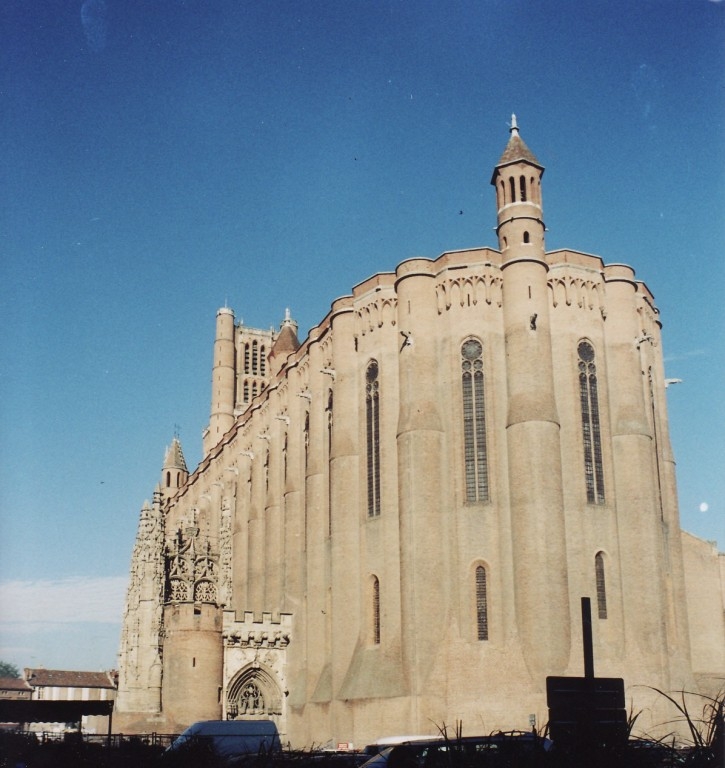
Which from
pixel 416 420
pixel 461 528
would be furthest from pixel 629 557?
pixel 416 420

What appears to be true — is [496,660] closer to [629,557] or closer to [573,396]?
[629,557]

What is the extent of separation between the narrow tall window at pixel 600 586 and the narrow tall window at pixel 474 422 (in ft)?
16.0

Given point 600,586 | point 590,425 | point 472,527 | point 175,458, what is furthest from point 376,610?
point 175,458

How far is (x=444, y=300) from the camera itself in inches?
1631

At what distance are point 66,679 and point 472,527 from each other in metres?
74.1

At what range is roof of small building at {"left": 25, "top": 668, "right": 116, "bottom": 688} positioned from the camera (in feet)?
320

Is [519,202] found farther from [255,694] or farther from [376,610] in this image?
[255,694]

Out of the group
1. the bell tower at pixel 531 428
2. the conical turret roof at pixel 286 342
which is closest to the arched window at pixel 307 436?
the bell tower at pixel 531 428

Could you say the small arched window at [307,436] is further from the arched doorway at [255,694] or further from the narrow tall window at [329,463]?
the arched doorway at [255,694]

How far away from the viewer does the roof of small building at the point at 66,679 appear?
97.6 meters

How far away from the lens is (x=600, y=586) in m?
38.0

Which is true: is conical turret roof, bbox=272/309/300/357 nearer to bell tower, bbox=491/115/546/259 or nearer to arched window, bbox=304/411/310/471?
arched window, bbox=304/411/310/471

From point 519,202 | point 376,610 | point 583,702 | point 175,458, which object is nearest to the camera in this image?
point 583,702

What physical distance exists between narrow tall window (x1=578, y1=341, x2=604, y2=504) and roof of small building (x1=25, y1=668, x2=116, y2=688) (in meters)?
70.0
